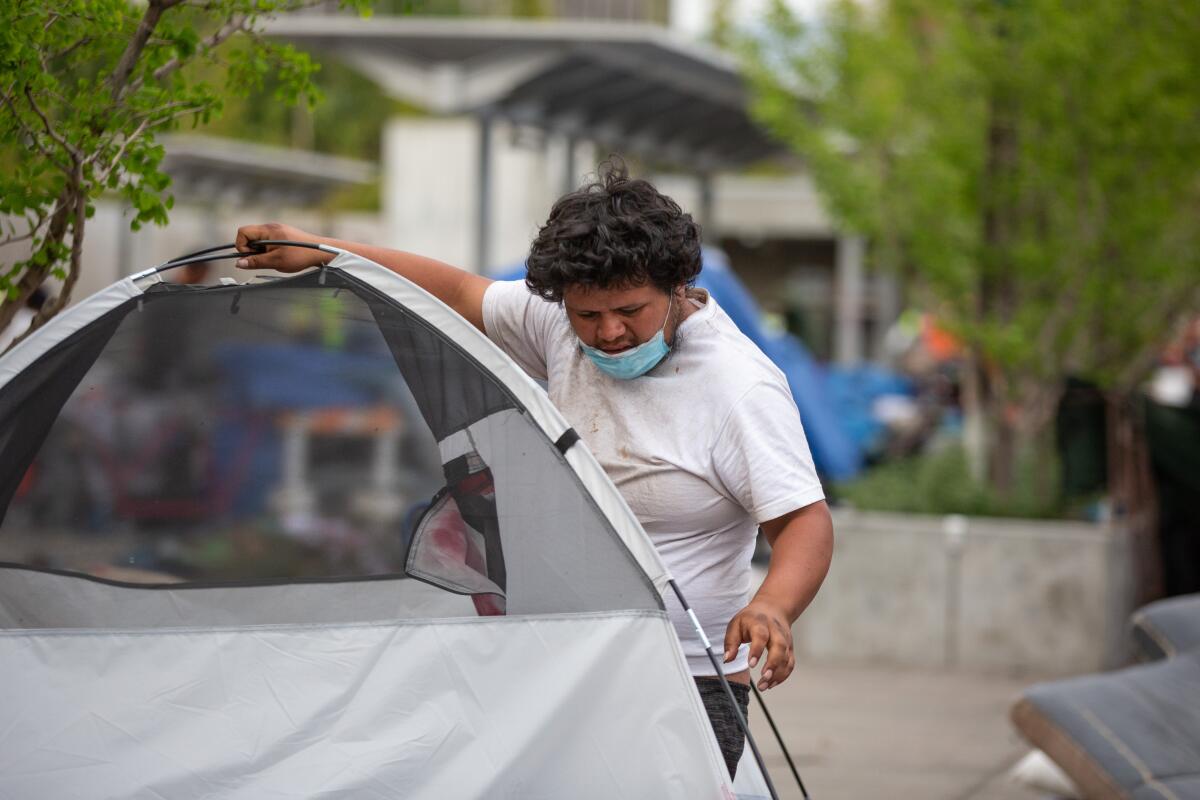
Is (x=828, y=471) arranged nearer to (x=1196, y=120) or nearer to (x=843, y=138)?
(x=843, y=138)

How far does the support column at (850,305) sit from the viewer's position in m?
24.9

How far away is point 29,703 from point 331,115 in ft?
119

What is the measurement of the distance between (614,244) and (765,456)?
44 centimetres

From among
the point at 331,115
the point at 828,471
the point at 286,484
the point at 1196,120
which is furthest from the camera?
the point at 331,115

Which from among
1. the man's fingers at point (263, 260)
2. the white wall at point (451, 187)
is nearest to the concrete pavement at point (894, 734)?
the man's fingers at point (263, 260)

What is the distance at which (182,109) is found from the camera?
3428 millimetres

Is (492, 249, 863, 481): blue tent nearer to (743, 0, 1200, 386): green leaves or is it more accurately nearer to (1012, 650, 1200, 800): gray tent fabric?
(743, 0, 1200, 386): green leaves

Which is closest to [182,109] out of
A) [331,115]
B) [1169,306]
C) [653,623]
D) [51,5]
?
[51,5]

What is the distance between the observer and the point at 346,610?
2.87 m

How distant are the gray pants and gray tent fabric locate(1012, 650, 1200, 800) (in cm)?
215

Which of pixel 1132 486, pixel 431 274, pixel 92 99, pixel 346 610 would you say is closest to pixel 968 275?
pixel 1132 486

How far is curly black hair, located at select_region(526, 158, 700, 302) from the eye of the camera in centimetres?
269

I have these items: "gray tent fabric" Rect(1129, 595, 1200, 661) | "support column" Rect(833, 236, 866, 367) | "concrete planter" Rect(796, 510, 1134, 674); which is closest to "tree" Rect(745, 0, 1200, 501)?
"concrete planter" Rect(796, 510, 1134, 674)

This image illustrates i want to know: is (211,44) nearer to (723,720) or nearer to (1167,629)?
(723,720)
